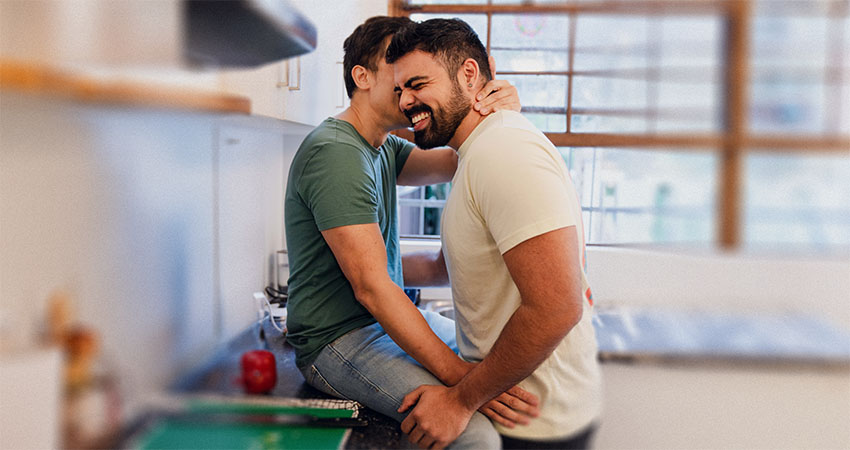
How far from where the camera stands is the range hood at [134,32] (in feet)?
0.77

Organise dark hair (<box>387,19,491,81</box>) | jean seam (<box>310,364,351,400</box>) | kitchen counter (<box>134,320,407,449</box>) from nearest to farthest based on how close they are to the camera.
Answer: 1. kitchen counter (<box>134,320,407,449</box>)
2. dark hair (<box>387,19,491,81</box>)
3. jean seam (<box>310,364,351,400</box>)

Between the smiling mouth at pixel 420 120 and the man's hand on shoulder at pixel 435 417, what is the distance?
357 millimetres

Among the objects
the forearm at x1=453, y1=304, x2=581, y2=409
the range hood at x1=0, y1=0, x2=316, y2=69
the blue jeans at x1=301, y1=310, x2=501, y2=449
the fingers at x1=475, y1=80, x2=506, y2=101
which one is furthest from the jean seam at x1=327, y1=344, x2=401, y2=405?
the range hood at x1=0, y1=0, x2=316, y2=69

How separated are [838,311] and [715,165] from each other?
0.21 meters

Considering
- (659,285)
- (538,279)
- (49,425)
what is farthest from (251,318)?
(659,285)

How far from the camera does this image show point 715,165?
59cm

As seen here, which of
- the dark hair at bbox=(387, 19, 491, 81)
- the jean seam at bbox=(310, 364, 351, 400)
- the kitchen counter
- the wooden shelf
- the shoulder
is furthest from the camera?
the shoulder

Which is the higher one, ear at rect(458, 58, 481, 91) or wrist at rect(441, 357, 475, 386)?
ear at rect(458, 58, 481, 91)

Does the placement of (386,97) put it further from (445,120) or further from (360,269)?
(360,269)

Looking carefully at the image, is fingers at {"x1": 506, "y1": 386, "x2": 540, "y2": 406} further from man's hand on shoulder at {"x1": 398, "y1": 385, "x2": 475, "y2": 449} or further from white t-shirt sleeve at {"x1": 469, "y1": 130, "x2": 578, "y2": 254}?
white t-shirt sleeve at {"x1": 469, "y1": 130, "x2": 578, "y2": 254}

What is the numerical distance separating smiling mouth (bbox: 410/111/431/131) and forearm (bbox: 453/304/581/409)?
0.27 meters

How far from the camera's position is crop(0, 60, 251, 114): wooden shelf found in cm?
22

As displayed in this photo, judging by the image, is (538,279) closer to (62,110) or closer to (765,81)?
(765,81)

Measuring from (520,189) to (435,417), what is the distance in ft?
1.09
